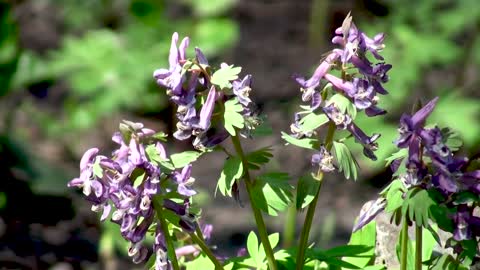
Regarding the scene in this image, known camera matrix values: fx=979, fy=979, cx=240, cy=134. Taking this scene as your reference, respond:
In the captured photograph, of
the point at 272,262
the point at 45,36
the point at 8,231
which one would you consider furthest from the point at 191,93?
the point at 45,36

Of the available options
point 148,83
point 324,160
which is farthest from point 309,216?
point 148,83

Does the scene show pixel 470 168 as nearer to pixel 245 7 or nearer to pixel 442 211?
pixel 442 211

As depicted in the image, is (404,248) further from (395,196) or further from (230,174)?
(230,174)

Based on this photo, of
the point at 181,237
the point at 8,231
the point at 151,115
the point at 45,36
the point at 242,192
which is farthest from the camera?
the point at 45,36

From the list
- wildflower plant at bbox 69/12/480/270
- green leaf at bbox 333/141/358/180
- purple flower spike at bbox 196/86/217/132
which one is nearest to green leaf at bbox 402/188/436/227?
wildflower plant at bbox 69/12/480/270

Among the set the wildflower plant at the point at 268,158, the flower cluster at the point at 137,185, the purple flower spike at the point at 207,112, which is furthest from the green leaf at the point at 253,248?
the purple flower spike at the point at 207,112

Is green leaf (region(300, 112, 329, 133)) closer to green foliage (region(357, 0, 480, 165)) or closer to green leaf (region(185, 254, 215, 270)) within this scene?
green leaf (region(185, 254, 215, 270))

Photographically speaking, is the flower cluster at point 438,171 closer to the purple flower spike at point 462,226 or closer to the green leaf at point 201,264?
the purple flower spike at point 462,226
